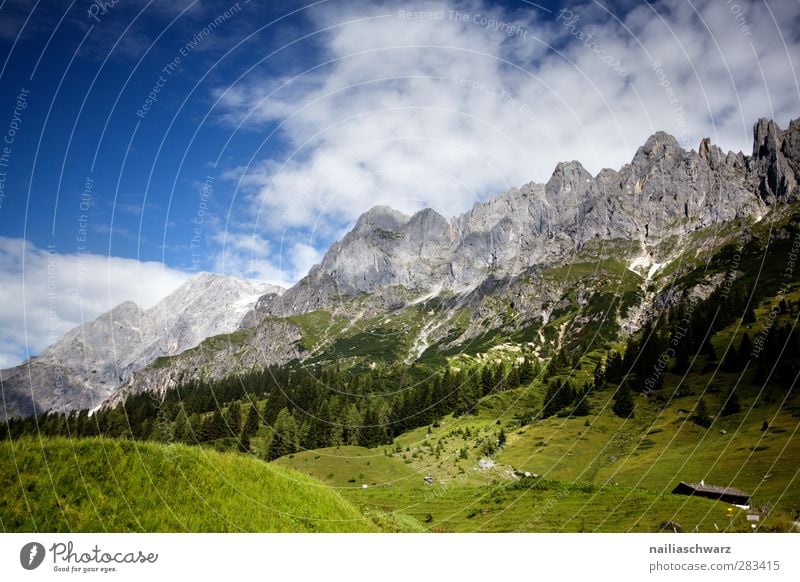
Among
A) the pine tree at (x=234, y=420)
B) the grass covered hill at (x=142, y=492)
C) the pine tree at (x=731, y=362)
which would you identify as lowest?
the pine tree at (x=234, y=420)

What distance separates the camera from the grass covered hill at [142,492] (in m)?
10.5

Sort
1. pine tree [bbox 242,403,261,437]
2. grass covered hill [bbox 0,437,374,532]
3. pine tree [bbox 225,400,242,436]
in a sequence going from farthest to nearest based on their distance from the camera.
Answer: pine tree [bbox 242,403,261,437], pine tree [bbox 225,400,242,436], grass covered hill [bbox 0,437,374,532]

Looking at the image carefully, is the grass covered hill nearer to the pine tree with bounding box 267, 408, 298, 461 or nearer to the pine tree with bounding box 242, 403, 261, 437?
the pine tree with bounding box 267, 408, 298, 461

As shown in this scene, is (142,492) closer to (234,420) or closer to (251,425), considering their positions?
(251,425)

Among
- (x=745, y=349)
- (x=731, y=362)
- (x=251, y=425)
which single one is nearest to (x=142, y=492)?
(x=731, y=362)

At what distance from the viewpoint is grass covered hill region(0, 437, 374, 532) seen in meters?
10.5

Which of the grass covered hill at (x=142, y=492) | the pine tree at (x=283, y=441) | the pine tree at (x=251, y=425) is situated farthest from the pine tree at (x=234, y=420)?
the grass covered hill at (x=142, y=492)

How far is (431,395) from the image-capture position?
136 metres

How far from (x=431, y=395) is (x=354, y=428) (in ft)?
105

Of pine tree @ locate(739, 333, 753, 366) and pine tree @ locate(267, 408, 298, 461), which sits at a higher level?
pine tree @ locate(739, 333, 753, 366)

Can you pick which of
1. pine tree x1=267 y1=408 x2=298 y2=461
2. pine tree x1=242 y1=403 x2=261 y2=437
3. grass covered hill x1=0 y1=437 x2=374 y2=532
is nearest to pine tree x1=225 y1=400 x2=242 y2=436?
pine tree x1=242 y1=403 x2=261 y2=437

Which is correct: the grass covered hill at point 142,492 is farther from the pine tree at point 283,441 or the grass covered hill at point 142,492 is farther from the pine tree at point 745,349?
the pine tree at point 745,349

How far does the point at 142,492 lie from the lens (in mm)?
11898
